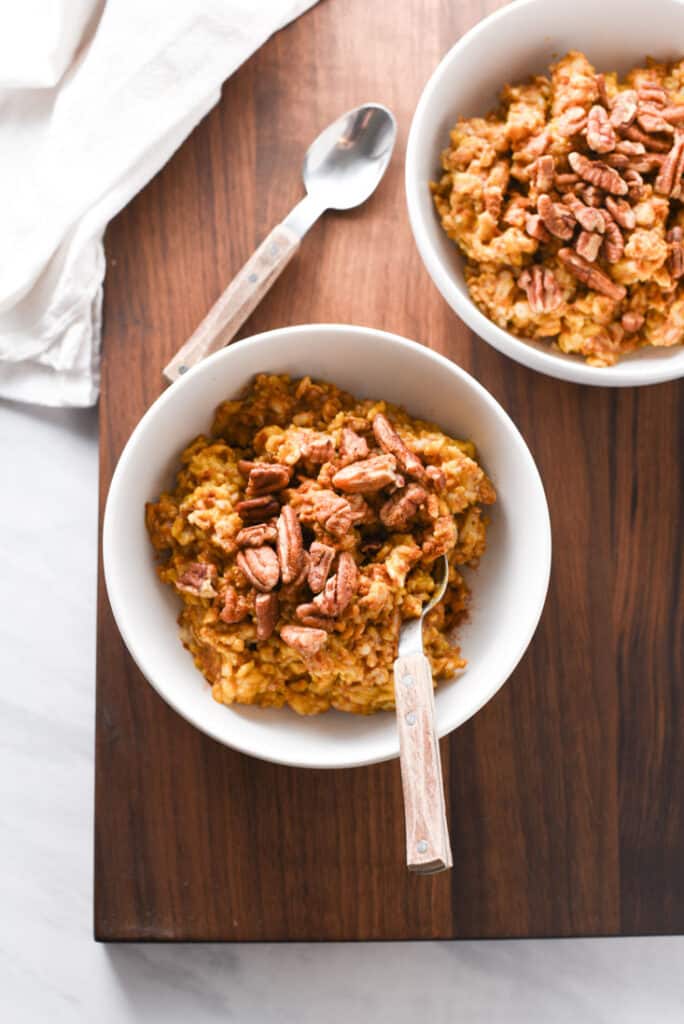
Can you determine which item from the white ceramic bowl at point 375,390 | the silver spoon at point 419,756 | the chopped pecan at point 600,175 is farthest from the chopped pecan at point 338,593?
the chopped pecan at point 600,175

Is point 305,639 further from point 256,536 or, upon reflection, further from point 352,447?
point 352,447

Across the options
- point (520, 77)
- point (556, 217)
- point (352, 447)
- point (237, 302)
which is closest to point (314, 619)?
point (352, 447)

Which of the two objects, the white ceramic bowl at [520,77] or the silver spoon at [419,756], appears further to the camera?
the white ceramic bowl at [520,77]

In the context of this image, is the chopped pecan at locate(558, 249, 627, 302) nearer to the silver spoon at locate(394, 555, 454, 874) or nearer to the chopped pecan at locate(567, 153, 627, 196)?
the chopped pecan at locate(567, 153, 627, 196)

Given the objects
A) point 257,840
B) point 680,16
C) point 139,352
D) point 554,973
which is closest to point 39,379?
point 139,352

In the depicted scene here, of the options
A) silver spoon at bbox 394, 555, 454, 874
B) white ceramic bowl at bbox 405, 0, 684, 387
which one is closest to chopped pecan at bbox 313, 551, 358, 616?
silver spoon at bbox 394, 555, 454, 874

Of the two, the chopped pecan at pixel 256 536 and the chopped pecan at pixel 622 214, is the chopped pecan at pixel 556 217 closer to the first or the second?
the chopped pecan at pixel 622 214
